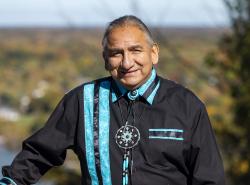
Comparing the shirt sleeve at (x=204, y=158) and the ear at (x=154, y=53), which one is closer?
the shirt sleeve at (x=204, y=158)

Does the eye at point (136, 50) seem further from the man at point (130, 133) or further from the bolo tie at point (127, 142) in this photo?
the bolo tie at point (127, 142)

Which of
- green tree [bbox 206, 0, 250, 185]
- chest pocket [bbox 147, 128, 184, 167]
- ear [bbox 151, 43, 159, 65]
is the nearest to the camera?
chest pocket [bbox 147, 128, 184, 167]

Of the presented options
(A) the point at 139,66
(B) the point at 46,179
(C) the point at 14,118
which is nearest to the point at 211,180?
(A) the point at 139,66

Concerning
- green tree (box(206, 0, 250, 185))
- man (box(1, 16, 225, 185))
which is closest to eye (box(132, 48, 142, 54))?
man (box(1, 16, 225, 185))

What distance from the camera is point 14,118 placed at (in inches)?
2566

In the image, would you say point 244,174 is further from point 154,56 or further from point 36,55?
point 36,55

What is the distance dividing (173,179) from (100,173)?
286mm

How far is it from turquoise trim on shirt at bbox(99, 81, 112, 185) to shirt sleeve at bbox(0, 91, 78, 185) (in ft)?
0.36

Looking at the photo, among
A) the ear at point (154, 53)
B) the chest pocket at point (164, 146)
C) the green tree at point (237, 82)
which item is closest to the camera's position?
the chest pocket at point (164, 146)

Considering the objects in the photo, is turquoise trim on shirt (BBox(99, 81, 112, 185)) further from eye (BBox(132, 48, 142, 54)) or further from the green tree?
the green tree

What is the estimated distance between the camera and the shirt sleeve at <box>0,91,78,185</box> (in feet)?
9.16

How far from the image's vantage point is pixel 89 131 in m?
2.80

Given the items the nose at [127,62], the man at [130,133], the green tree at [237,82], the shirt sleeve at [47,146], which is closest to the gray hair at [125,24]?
the man at [130,133]

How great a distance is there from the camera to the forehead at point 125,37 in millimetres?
2736
